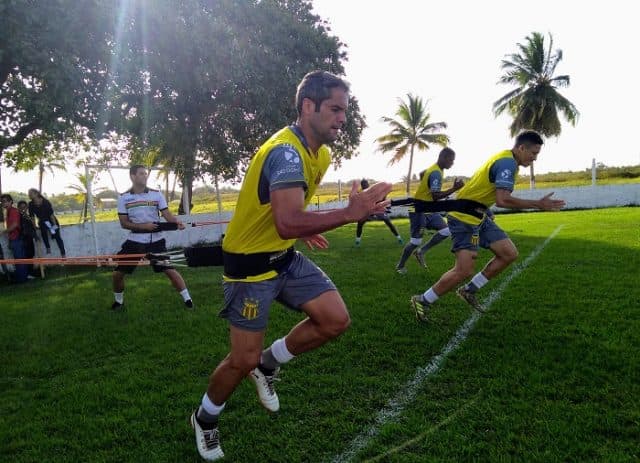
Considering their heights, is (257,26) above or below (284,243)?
above

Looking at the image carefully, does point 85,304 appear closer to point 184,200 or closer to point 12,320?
point 12,320

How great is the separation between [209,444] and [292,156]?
1772 mm

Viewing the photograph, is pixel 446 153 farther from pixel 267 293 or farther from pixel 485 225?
pixel 267 293

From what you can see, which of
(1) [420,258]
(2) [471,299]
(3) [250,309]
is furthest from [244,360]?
(1) [420,258]

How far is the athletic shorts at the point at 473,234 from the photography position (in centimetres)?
517

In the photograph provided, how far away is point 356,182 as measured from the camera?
228 cm

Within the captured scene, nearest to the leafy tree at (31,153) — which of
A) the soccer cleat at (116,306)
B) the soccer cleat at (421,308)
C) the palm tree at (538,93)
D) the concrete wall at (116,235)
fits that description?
the concrete wall at (116,235)

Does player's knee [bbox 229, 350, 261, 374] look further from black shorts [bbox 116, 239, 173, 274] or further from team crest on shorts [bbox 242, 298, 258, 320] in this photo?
black shorts [bbox 116, 239, 173, 274]

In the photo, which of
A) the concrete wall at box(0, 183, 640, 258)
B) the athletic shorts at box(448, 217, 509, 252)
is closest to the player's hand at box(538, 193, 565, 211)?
the athletic shorts at box(448, 217, 509, 252)

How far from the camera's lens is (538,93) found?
34625mm

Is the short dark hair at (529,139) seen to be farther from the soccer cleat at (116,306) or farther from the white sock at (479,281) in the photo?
the soccer cleat at (116,306)

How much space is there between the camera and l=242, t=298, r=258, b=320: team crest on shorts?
2480 mm

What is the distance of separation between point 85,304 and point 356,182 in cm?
646

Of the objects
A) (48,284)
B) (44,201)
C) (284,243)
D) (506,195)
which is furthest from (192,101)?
(284,243)
